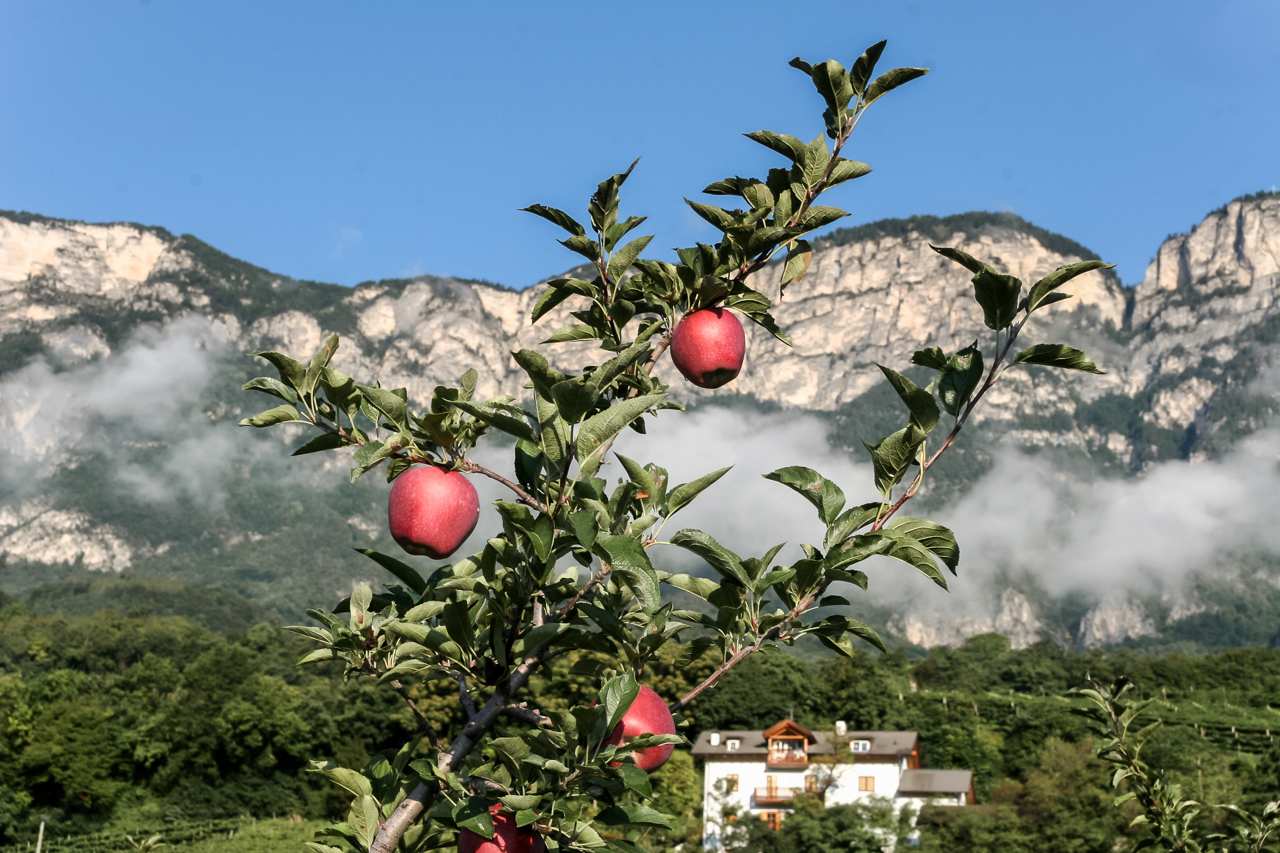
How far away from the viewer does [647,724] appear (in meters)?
2.11

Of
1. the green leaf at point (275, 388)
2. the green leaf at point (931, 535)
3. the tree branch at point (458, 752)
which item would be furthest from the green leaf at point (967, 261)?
the green leaf at point (275, 388)

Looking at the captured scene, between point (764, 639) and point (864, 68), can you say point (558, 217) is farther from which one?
point (764, 639)

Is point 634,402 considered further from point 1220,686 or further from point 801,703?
point 1220,686

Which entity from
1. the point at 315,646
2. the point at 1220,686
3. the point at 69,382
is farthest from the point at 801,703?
the point at 69,382

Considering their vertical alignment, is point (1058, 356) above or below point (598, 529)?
above

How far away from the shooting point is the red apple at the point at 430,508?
223 centimetres

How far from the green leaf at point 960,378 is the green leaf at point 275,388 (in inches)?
60.9

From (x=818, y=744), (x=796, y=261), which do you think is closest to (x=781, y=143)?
(x=796, y=261)

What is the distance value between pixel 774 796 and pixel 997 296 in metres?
41.8

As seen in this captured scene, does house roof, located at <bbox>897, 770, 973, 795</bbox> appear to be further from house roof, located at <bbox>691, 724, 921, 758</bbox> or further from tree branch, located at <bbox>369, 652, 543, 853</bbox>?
tree branch, located at <bbox>369, 652, 543, 853</bbox>

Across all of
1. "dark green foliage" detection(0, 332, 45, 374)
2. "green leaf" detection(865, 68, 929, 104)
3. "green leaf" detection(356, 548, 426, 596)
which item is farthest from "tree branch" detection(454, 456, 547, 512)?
"dark green foliage" detection(0, 332, 45, 374)

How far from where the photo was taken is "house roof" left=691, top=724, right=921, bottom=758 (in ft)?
137

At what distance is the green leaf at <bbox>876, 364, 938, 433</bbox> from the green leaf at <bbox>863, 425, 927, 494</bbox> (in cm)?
2

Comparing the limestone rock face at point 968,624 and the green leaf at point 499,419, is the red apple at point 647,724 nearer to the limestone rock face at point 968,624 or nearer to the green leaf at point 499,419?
the green leaf at point 499,419
